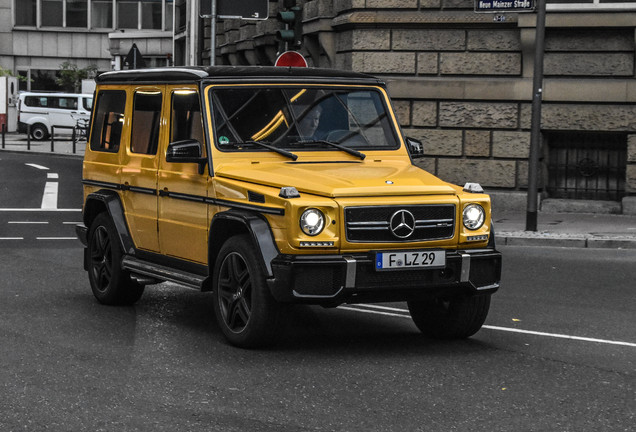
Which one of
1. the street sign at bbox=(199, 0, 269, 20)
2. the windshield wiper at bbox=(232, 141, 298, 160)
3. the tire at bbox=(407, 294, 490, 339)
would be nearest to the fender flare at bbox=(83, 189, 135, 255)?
the windshield wiper at bbox=(232, 141, 298, 160)

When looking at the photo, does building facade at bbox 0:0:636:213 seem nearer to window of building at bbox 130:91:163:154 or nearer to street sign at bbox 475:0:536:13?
street sign at bbox 475:0:536:13

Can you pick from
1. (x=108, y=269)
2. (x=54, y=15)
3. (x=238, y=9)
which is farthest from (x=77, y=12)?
(x=108, y=269)

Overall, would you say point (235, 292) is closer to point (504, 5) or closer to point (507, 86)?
point (504, 5)

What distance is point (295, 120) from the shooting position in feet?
27.6

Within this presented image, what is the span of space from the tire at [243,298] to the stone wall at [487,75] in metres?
11.9

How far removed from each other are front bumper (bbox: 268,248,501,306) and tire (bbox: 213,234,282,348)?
0.52 ft

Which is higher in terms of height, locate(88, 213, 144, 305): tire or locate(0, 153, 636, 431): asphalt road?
locate(88, 213, 144, 305): tire

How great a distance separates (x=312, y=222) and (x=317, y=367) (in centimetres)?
83

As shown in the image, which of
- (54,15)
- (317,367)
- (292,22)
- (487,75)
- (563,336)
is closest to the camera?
(317,367)

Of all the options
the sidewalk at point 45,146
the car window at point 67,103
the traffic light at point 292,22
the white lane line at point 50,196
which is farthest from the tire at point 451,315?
the car window at point 67,103

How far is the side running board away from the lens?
26.7 feet

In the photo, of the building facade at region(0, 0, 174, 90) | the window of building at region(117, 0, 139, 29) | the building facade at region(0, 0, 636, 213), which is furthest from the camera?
the window of building at region(117, 0, 139, 29)

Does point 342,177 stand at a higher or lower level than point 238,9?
lower

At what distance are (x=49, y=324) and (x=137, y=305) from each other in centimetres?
118
